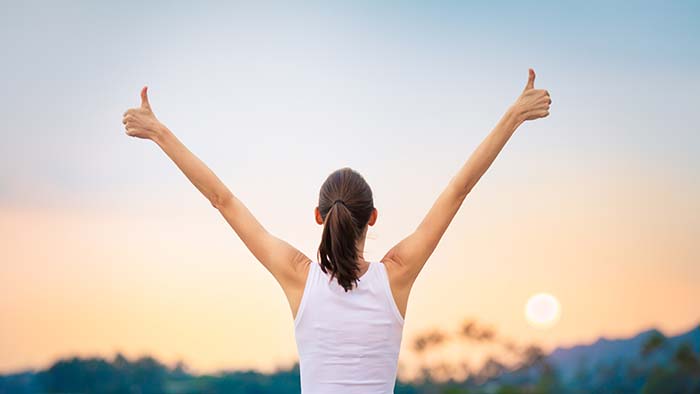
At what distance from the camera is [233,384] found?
10188 millimetres

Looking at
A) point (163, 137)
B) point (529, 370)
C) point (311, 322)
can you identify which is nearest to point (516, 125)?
point (311, 322)

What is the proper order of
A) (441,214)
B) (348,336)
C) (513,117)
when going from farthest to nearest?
(513,117) < (441,214) < (348,336)

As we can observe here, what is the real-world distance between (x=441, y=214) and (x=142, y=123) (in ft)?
2.76

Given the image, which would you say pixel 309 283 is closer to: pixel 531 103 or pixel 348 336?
pixel 348 336

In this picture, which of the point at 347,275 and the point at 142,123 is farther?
the point at 142,123

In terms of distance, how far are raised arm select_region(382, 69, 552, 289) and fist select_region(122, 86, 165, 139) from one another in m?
0.72

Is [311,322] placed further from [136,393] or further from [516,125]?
[136,393]

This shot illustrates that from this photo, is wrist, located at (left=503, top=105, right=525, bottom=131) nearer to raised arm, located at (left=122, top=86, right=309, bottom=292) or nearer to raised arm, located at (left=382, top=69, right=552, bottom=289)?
raised arm, located at (left=382, top=69, right=552, bottom=289)

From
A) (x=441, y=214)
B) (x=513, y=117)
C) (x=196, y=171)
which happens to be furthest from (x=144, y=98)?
(x=513, y=117)

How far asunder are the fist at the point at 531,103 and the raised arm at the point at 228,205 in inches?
28.0

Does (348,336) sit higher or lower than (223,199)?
lower

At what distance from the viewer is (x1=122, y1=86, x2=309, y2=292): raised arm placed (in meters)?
2.10

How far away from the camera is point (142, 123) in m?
2.34

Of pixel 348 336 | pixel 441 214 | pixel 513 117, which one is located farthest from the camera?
pixel 513 117
